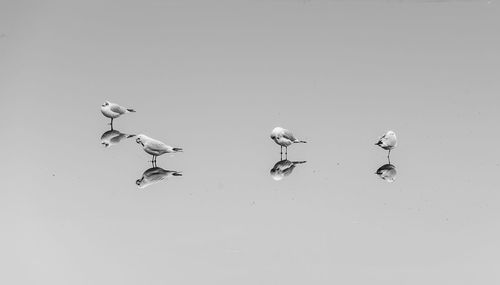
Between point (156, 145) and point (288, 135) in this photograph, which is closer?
point (156, 145)

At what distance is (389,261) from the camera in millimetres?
1911

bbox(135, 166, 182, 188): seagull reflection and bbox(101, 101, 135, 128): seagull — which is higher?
bbox(101, 101, 135, 128): seagull

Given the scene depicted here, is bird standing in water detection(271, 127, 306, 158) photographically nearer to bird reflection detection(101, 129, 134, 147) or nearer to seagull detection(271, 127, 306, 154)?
seagull detection(271, 127, 306, 154)

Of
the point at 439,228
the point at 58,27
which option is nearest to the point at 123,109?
the point at 58,27

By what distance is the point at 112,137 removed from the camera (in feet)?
7.77

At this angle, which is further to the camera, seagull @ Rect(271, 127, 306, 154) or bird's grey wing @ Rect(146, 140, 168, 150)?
seagull @ Rect(271, 127, 306, 154)

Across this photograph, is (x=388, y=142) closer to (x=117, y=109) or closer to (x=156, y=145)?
(x=156, y=145)

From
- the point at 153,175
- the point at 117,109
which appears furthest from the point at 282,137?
the point at 117,109

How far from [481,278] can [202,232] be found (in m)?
0.92

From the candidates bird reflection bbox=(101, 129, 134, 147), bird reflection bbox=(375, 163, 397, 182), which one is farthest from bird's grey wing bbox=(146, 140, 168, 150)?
bird reflection bbox=(375, 163, 397, 182)

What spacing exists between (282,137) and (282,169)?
137mm

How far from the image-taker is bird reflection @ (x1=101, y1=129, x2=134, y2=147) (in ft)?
7.71

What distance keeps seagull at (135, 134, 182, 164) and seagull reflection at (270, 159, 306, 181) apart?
41 centimetres

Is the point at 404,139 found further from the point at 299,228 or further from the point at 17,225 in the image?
the point at 17,225
